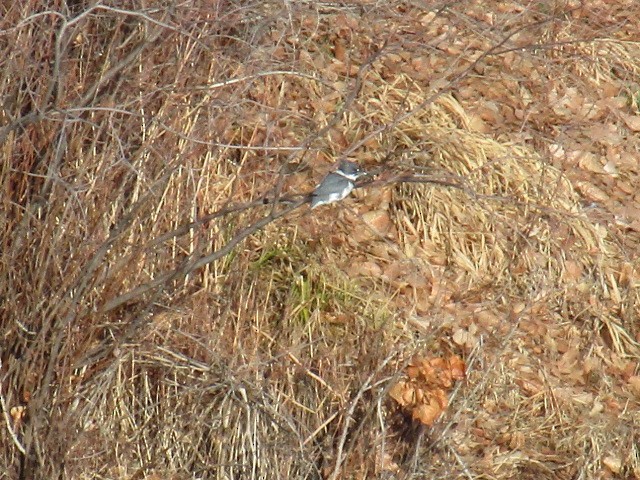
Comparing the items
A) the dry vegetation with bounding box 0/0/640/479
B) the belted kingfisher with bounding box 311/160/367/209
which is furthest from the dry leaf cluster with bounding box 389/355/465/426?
the belted kingfisher with bounding box 311/160/367/209

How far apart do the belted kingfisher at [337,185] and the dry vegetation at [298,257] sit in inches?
6.4

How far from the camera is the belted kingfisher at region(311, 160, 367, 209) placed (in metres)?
3.55

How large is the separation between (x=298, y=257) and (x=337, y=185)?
21.2 inches

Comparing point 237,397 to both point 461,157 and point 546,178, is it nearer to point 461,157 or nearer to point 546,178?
point 461,157

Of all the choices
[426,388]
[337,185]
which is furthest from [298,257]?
[426,388]

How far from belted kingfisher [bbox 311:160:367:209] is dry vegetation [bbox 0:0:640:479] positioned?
0.16 meters

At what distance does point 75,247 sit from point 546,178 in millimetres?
2068

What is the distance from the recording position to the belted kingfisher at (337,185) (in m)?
3.55

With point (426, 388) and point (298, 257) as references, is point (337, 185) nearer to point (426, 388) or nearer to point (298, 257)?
point (298, 257)

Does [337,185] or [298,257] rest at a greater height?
[337,185]

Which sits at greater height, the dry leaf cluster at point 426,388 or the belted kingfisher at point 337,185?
the belted kingfisher at point 337,185

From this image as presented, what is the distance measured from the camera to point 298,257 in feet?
13.4

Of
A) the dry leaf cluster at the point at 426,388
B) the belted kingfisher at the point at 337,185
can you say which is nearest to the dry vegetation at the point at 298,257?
the dry leaf cluster at the point at 426,388

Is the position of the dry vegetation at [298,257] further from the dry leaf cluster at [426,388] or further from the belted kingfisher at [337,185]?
the belted kingfisher at [337,185]
